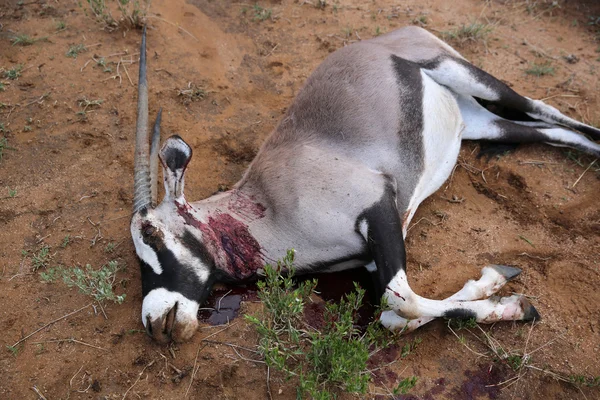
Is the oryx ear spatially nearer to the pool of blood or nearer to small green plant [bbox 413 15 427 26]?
the pool of blood

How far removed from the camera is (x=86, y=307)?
11.6 ft

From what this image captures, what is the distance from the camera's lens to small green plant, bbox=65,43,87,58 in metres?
5.51

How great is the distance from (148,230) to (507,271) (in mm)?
2344

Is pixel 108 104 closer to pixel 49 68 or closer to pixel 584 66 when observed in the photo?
pixel 49 68

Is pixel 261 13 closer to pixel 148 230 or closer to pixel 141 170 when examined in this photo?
pixel 141 170

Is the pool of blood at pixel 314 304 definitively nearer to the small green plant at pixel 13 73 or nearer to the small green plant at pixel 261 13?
the small green plant at pixel 13 73

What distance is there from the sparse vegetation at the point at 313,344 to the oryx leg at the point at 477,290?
0.09 metres

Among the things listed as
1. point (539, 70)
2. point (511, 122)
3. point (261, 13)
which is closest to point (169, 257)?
point (511, 122)

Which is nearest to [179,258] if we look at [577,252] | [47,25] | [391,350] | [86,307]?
[86,307]

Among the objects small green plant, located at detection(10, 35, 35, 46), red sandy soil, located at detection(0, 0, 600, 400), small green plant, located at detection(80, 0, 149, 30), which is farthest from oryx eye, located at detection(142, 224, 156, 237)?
small green plant, located at detection(10, 35, 35, 46)

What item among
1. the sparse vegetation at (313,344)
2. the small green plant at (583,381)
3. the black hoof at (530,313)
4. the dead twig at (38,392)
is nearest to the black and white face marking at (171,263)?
the sparse vegetation at (313,344)

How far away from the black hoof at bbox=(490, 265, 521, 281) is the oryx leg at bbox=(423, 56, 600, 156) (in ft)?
4.79

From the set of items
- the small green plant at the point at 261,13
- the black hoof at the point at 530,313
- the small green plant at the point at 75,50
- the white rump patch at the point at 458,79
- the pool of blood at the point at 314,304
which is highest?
the white rump patch at the point at 458,79

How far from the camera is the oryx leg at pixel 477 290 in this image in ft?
10.9
